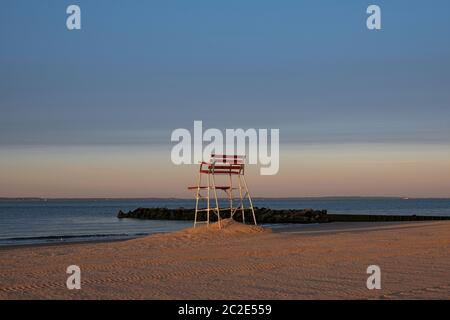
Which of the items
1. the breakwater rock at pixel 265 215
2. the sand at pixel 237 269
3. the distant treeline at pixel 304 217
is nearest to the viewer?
the sand at pixel 237 269

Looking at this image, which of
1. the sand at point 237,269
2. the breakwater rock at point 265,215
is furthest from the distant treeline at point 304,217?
the sand at point 237,269

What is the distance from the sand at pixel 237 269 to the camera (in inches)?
440

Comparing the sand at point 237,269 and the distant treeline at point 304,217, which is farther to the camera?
the distant treeline at point 304,217

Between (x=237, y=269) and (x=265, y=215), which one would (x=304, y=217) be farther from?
(x=237, y=269)

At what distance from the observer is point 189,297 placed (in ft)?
35.3

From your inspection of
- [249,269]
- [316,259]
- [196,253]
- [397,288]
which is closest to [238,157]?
[196,253]

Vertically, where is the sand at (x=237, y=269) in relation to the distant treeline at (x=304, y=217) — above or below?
above

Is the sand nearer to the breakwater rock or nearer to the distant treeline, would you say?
the distant treeline

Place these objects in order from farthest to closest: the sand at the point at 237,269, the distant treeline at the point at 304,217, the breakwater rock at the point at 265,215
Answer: the breakwater rock at the point at 265,215, the distant treeline at the point at 304,217, the sand at the point at 237,269

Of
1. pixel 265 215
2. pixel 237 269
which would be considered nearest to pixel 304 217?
pixel 265 215

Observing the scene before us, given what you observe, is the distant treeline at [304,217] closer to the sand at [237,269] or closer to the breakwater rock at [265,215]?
the breakwater rock at [265,215]

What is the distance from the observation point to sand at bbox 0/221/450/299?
440 inches

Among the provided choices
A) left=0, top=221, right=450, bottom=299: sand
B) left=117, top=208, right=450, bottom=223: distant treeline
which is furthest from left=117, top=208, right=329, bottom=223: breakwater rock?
left=0, top=221, right=450, bottom=299: sand
